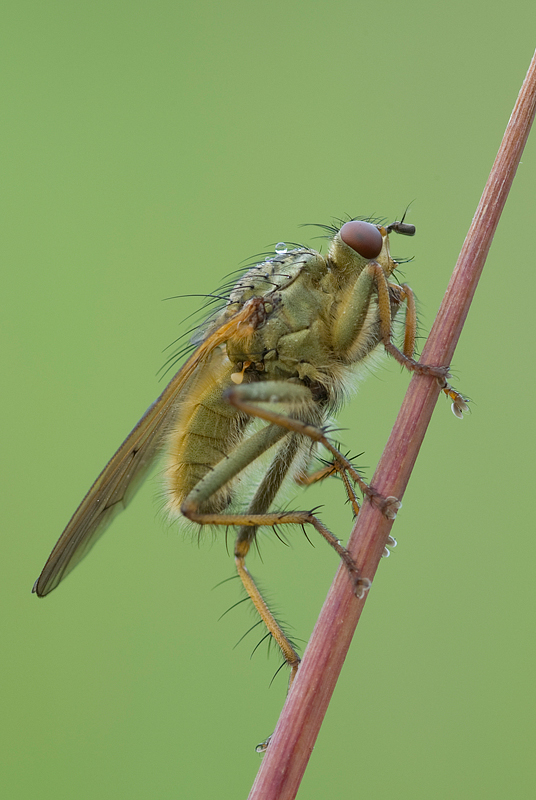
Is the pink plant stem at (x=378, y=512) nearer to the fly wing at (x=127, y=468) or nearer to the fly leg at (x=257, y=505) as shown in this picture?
the fly leg at (x=257, y=505)

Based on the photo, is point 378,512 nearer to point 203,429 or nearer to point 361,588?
point 361,588

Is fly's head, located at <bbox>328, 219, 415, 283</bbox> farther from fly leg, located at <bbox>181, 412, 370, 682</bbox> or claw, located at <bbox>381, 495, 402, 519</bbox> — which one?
claw, located at <bbox>381, 495, 402, 519</bbox>

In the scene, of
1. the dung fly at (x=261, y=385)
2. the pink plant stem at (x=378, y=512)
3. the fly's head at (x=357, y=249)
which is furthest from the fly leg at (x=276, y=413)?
the fly's head at (x=357, y=249)

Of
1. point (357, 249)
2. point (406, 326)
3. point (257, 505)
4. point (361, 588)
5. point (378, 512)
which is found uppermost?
point (357, 249)

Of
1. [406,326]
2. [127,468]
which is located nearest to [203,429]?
[127,468]

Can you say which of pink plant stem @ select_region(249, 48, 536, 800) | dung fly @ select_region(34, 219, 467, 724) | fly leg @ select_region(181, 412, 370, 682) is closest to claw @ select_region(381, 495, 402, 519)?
pink plant stem @ select_region(249, 48, 536, 800)

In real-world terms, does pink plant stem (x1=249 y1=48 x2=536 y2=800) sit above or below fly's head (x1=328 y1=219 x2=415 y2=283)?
below
